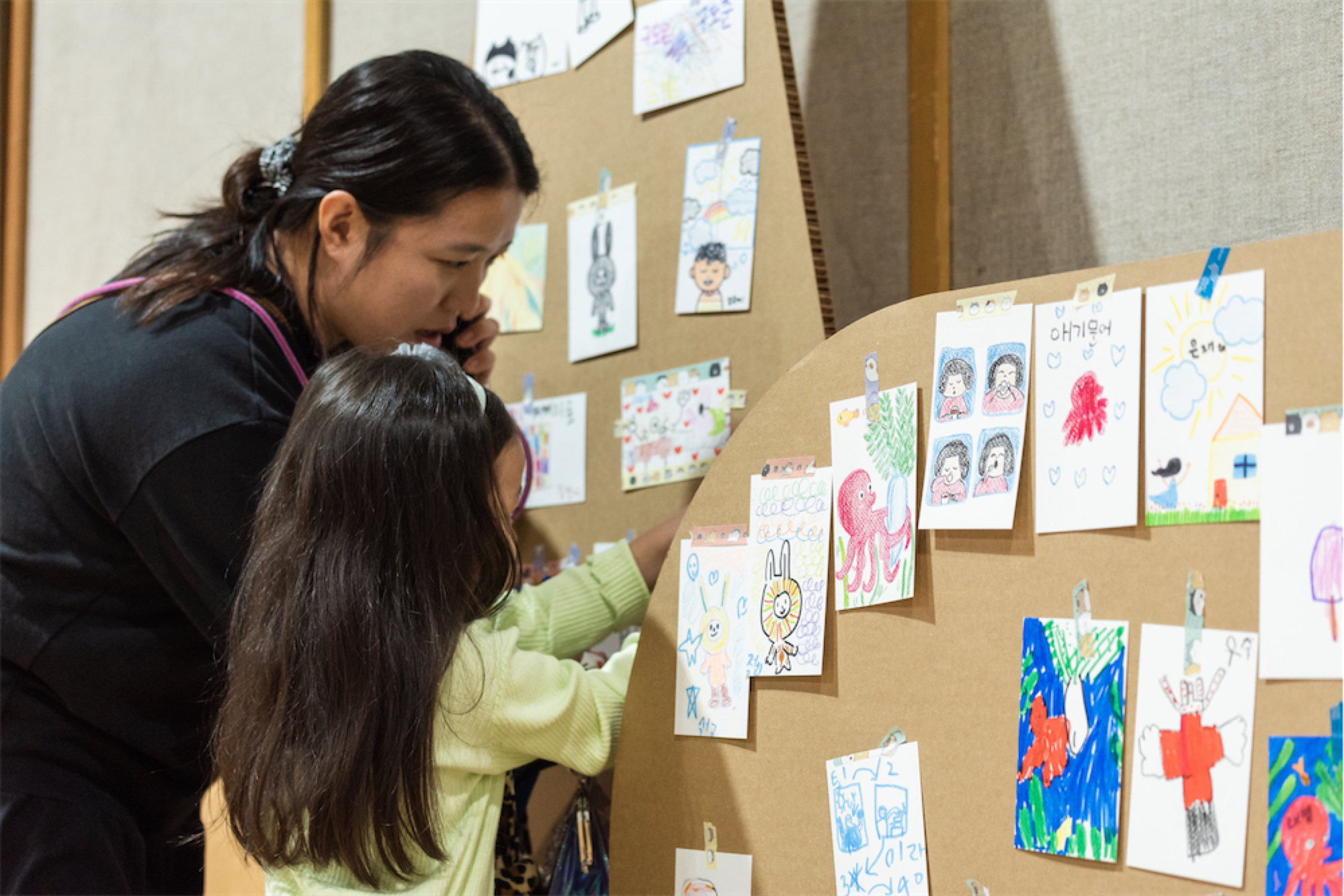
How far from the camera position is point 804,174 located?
141cm

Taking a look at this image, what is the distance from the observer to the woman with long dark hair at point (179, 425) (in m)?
1.22

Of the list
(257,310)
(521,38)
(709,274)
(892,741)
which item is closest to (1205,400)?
(892,741)

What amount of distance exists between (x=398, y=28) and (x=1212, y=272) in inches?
78.4

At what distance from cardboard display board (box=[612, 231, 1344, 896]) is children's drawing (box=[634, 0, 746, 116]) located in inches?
22.7

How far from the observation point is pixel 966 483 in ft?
3.15

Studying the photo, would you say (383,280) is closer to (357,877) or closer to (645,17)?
(645,17)

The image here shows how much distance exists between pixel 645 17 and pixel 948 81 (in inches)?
18.0

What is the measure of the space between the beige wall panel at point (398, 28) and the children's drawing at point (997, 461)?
1564 millimetres

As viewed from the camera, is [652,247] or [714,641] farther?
[652,247]

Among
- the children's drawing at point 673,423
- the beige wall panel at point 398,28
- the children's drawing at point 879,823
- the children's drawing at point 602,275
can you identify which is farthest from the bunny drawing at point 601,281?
the children's drawing at point 879,823

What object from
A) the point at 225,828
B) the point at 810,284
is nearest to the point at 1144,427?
the point at 810,284

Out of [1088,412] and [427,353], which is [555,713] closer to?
[427,353]

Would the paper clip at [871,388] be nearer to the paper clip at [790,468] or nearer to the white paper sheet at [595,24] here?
the paper clip at [790,468]

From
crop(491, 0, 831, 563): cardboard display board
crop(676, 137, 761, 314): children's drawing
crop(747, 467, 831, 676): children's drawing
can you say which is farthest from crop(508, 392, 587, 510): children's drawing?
crop(747, 467, 831, 676): children's drawing
